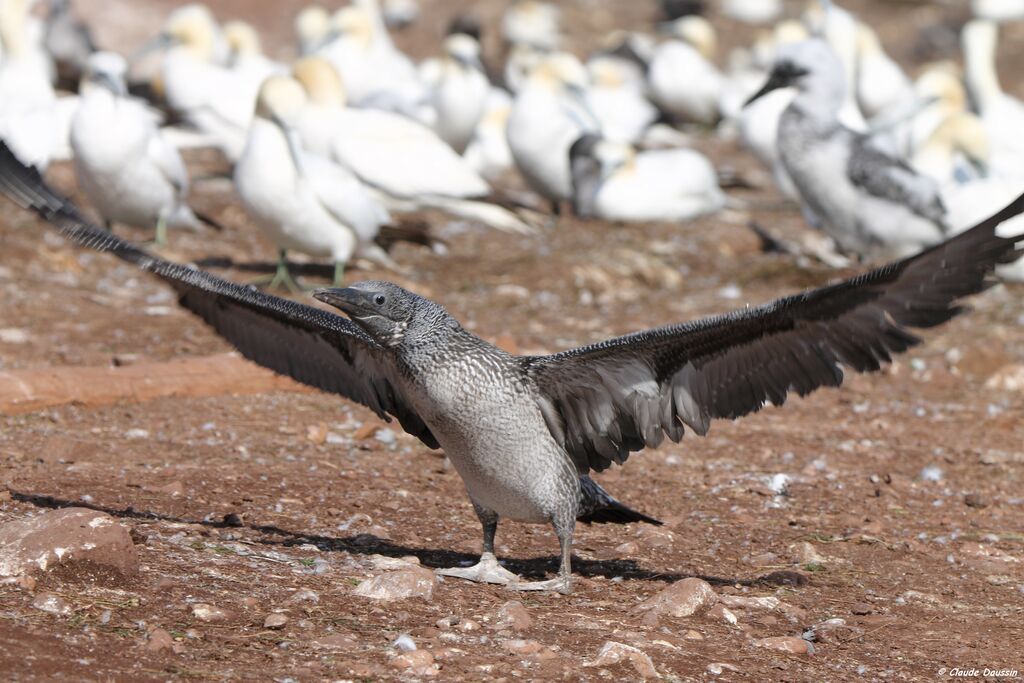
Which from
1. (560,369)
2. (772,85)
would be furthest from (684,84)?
(560,369)

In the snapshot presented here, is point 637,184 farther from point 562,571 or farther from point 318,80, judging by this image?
point 562,571

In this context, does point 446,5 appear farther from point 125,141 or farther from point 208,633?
point 208,633

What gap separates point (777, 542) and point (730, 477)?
107 centimetres

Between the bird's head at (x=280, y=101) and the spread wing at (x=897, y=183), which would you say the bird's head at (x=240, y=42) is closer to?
the bird's head at (x=280, y=101)

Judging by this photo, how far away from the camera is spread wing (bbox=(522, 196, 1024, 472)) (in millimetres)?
5422

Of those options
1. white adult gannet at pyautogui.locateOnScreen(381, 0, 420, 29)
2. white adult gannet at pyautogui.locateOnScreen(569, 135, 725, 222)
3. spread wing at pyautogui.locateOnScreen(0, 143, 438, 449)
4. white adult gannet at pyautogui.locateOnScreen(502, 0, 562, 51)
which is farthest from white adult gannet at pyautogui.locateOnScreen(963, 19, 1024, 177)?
white adult gannet at pyautogui.locateOnScreen(381, 0, 420, 29)

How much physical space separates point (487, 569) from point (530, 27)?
24606 mm

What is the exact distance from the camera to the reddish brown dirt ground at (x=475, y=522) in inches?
208

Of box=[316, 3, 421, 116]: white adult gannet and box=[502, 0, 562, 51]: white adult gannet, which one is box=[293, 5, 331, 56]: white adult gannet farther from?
box=[502, 0, 562, 51]: white adult gannet

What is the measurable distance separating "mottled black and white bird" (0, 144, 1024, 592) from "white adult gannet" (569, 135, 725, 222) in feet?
30.9

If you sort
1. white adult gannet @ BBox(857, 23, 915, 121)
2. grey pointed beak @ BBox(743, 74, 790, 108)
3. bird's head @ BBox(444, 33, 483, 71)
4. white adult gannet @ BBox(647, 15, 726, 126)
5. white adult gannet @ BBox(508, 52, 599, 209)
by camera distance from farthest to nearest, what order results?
white adult gannet @ BBox(647, 15, 726, 126) < bird's head @ BBox(444, 33, 483, 71) < white adult gannet @ BBox(857, 23, 915, 121) < white adult gannet @ BBox(508, 52, 599, 209) < grey pointed beak @ BBox(743, 74, 790, 108)

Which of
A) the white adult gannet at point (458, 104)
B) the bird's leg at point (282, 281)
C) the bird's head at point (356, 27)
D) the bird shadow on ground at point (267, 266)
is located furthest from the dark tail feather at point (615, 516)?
the bird's head at point (356, 27)

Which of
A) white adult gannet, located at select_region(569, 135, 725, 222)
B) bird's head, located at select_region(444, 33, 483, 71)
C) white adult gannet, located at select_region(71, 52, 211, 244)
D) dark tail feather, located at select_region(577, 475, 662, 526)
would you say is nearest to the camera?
dark tail feather, located at select_region(577, 475, 662, 526)

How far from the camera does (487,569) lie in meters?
6.29
